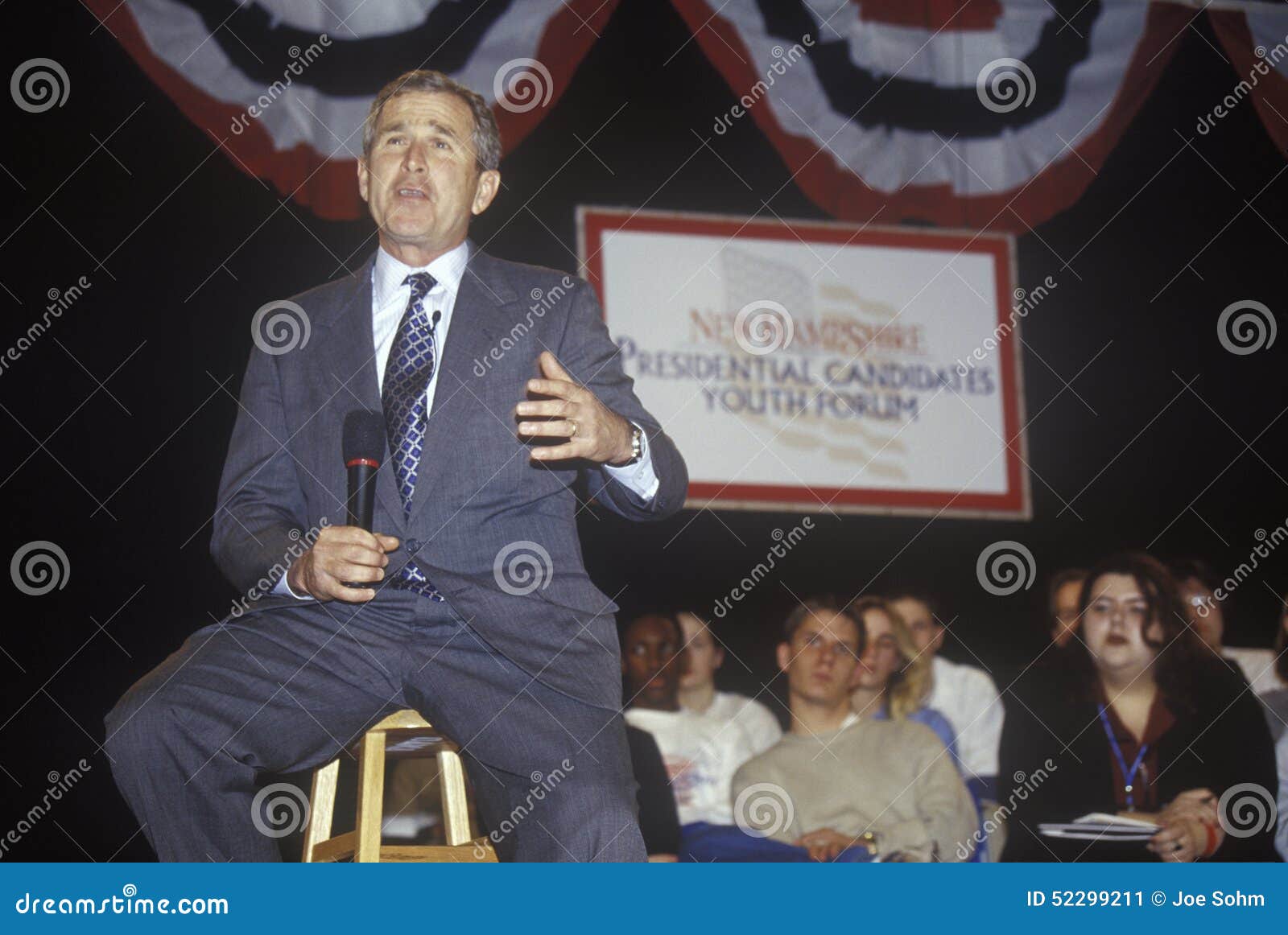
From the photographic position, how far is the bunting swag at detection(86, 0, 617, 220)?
151 inches

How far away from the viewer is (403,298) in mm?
2133

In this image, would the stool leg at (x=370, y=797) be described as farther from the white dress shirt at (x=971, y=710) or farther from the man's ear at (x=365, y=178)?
the white dress shirt at (x=971, y=710)

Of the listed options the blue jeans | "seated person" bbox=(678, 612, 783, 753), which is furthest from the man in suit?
"seated person" bbox=(678, 612, 783, 753)

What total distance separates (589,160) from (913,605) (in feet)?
6.13

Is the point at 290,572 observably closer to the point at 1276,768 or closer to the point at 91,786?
the point at 91,786

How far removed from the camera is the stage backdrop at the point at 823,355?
15.5 ft

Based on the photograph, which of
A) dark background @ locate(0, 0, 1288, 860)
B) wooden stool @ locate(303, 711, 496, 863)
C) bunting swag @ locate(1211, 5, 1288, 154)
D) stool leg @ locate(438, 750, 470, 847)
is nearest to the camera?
wooden stool @ locate(303, 711, 496, 863)

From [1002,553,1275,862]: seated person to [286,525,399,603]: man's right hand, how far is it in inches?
115

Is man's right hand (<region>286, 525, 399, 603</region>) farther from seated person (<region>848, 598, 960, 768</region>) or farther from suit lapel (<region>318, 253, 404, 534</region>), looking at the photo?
seated person (<region>848, 598, 960, 768</region>)

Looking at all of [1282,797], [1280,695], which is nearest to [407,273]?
[1282,797]

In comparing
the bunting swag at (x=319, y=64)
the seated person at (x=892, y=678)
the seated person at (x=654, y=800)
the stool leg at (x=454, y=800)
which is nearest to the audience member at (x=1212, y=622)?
the seated person at (x=892, y=678)

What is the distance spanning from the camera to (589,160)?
15.2 feet

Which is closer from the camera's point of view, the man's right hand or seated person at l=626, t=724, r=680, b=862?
the man's right hand
